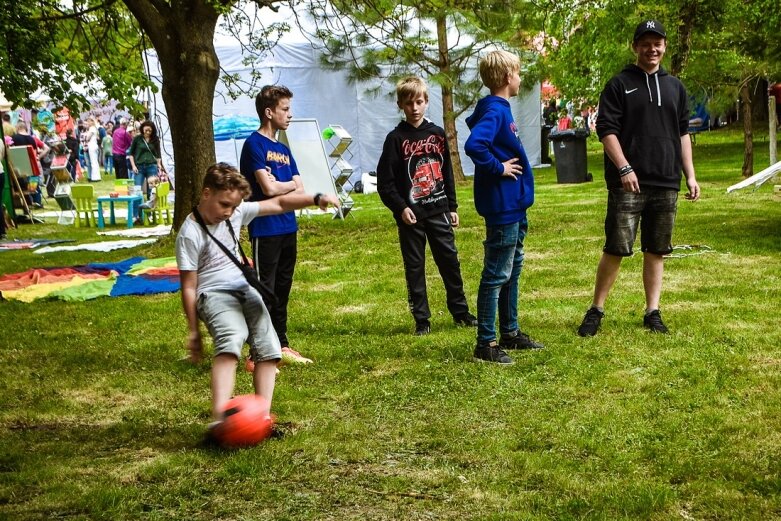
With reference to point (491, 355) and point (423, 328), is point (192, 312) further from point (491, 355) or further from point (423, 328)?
point (423, 328)

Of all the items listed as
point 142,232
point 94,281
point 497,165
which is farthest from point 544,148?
point 497,165

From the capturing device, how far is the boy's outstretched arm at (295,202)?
4.24m

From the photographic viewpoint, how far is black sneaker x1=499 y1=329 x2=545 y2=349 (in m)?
5.80

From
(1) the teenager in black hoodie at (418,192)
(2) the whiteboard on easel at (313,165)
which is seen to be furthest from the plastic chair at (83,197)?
(1) the teenager in black hoodie at (418,192)

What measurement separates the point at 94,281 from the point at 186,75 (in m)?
3.48

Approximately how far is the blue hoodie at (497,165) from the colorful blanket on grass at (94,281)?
4455mm

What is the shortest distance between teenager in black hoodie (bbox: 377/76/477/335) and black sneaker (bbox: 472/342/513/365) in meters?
0.94

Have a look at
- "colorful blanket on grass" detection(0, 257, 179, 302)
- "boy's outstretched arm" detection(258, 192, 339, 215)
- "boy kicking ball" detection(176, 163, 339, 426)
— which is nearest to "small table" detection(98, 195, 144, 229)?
"colorful blanket on grass" detection(0, 257, 179, 302)

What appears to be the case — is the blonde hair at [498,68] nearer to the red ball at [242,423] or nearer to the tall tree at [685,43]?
the red ball at [242,423]

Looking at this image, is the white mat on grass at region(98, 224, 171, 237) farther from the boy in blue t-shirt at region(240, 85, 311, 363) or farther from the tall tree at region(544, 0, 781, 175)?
the boy in blue t-shirt at region(240, 85, 311, 363)

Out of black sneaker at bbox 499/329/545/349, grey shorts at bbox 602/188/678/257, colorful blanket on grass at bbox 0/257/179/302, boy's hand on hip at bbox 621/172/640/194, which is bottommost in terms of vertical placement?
black sneaker at bbox 499/329/545/349

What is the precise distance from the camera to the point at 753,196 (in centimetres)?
1425

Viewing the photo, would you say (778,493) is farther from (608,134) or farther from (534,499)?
(608,134)

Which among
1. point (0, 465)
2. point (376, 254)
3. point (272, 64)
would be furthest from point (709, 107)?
point (0, 465)
